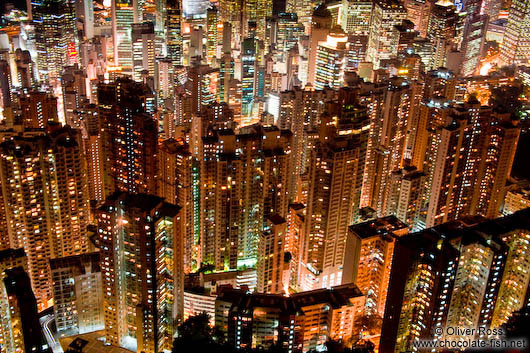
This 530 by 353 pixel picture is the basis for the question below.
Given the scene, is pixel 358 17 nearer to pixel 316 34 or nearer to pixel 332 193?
pixel 316 34

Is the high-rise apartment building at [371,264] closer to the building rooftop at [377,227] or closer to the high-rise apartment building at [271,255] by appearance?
the building rooftop at [377,227]

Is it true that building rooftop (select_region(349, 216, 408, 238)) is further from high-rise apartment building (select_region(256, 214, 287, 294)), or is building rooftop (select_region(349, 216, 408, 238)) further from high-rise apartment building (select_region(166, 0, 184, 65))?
high-rise apartment building (select_region(166, 0, 184, 65))

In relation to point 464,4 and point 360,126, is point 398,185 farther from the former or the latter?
point 464,4

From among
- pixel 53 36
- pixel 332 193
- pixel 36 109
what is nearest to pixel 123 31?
pixel 53 36

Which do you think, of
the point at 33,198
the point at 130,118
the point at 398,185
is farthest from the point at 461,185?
the point at 33,198

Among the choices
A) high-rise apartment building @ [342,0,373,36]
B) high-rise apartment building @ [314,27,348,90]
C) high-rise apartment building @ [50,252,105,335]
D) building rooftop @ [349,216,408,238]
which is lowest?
high-rise apartment building @ [50,252,105,335]

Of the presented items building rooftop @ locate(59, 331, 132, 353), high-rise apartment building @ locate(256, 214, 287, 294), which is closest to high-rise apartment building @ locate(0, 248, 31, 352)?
building rooftop @ locate(59, 331, 132, 353)
